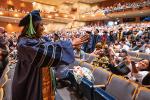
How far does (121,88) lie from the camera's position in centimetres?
372

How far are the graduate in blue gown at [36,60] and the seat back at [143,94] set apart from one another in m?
1.34

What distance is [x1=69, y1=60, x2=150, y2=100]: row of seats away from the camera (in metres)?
3.27

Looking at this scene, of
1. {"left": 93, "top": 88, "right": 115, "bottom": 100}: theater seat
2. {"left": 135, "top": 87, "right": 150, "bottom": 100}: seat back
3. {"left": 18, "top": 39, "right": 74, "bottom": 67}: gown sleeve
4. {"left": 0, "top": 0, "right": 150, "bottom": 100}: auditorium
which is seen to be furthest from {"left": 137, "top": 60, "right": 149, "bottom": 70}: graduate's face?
{"left": 18, "top": 39, "right": 74, "bottom": 67}: gown sleeve

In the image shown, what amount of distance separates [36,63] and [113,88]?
7.12 ft

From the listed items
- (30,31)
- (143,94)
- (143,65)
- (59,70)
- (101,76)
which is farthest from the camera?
(101,76)

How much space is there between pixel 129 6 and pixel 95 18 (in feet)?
23.9

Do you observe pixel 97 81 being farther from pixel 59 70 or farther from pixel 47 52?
pixel 47 52

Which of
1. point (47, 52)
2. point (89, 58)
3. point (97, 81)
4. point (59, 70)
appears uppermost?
point (47, 52)

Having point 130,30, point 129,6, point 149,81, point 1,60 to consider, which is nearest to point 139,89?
point 149,81

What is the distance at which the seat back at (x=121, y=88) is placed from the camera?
344 centimetres

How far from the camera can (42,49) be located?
2033 mm

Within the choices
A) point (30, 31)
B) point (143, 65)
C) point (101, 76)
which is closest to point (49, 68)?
point (30, 31)

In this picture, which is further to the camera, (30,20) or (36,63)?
(30,20)

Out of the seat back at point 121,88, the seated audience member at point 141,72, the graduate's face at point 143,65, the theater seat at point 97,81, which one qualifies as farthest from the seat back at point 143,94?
the graduate's face at point 143,65
